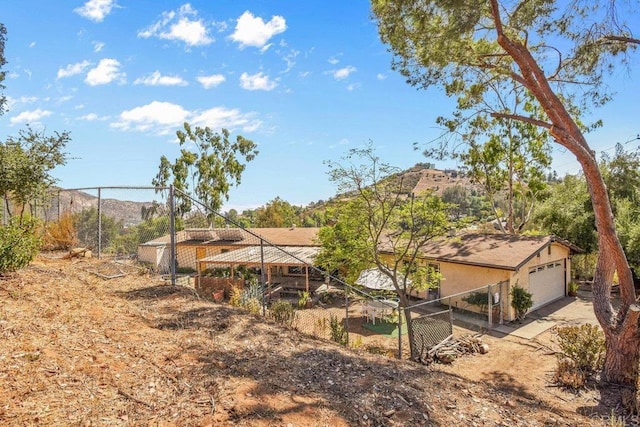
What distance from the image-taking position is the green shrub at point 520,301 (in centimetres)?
Result: 1382

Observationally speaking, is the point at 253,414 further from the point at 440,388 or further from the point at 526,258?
the point at 526,258

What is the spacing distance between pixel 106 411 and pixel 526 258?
15.0m

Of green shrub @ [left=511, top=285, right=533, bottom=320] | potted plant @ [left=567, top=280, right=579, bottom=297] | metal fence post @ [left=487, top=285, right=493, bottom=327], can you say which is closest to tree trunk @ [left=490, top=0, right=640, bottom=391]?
metal fence post @ [left=487, top=285, right=493, bottom=327]

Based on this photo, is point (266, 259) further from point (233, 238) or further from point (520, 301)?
point (520, 301)

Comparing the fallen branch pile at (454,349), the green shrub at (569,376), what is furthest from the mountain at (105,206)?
the green shrub at (569,376)

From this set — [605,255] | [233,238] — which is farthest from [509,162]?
[233,238]

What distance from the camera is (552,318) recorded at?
1427 cm

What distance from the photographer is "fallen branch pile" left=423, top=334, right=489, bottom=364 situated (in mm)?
9891

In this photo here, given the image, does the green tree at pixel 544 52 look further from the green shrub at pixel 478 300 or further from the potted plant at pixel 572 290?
the potted plant at pixel 572 290

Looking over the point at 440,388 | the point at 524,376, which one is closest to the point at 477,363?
the point at 524,376

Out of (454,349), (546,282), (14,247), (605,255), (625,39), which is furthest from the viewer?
(546,282)

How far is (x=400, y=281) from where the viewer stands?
15523 millimetres

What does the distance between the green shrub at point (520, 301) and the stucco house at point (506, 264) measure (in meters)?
0.18

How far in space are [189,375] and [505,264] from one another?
13229 millimetres
